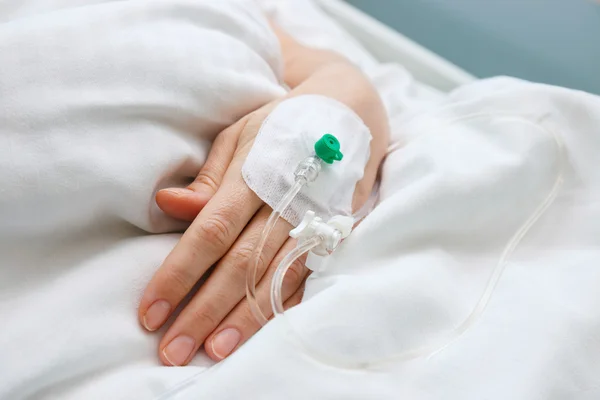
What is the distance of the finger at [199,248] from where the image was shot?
0.54m

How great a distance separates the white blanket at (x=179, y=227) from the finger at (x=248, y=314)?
0.09ft

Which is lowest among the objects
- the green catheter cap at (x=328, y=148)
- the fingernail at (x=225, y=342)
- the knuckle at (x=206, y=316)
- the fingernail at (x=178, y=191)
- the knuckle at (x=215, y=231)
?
the fingernail at (x=225, y=342)

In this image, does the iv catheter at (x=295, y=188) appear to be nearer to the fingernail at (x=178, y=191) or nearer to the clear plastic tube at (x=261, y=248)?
the clear plastic tube at (x=261, y=248)

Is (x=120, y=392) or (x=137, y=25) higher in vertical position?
(x=137, y=25)

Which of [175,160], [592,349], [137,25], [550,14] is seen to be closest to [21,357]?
[175,160]

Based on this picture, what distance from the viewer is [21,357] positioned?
479 mm

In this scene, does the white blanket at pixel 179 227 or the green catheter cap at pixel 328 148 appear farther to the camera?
the green catheter cap at pixel 328 148

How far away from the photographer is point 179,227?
64cm

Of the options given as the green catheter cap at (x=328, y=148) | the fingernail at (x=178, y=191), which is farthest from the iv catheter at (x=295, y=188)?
the fingernail at (x=178, y=191)

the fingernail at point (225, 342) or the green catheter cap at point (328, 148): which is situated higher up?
the green catheter cap at point (328, 148)

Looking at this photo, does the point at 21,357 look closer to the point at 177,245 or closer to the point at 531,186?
the point at 177,245

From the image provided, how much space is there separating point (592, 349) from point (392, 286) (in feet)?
0.69

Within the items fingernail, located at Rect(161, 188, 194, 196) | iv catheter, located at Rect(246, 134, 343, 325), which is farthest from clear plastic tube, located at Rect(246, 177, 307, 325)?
fingernail, located at Rect(161, 188, 194, 196)

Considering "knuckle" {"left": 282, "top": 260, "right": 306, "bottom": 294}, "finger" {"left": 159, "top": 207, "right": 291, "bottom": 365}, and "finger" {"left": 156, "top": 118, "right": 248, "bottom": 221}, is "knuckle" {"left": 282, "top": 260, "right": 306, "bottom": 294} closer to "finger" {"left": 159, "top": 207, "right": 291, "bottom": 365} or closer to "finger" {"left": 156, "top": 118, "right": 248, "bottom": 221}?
"finger" {"left": 159, "top": 207, "right": 291, "bottom": 365}
